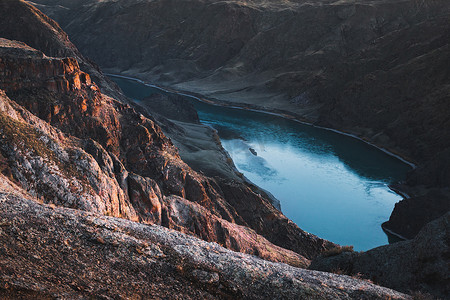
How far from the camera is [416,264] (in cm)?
1366

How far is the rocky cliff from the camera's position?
6400cm

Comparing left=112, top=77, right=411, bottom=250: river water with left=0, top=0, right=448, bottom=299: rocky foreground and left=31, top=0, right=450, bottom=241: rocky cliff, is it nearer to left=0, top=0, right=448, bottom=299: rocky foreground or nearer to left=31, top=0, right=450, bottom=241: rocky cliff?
left=31, top=0, right=450, bottom=241: rocky cliff

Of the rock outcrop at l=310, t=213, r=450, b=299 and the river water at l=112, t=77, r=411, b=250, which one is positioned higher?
the river water at l=112, t=77, r=411, b=250

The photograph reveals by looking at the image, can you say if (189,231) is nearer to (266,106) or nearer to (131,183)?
(131,183)

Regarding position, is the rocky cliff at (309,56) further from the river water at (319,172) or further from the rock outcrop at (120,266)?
the rock outcrop at (120,266)

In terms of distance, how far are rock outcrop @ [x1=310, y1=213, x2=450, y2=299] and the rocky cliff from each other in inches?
918

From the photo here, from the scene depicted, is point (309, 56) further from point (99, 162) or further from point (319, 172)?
Answer: point (99, 162)

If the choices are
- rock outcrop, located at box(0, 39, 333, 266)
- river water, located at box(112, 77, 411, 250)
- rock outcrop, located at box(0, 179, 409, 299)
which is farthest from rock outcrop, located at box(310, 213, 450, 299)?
river water, located at box(112, 77, 411, 250)

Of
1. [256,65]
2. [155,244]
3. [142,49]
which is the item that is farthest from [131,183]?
[142,49]

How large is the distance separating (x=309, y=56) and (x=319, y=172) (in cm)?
5580

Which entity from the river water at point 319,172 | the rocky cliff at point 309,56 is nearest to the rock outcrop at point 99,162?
the river water at point 319,172

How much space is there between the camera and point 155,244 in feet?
32.5

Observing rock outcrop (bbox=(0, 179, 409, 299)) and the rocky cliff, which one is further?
the rocky cliff

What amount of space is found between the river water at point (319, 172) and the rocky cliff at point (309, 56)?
11.5 ft
